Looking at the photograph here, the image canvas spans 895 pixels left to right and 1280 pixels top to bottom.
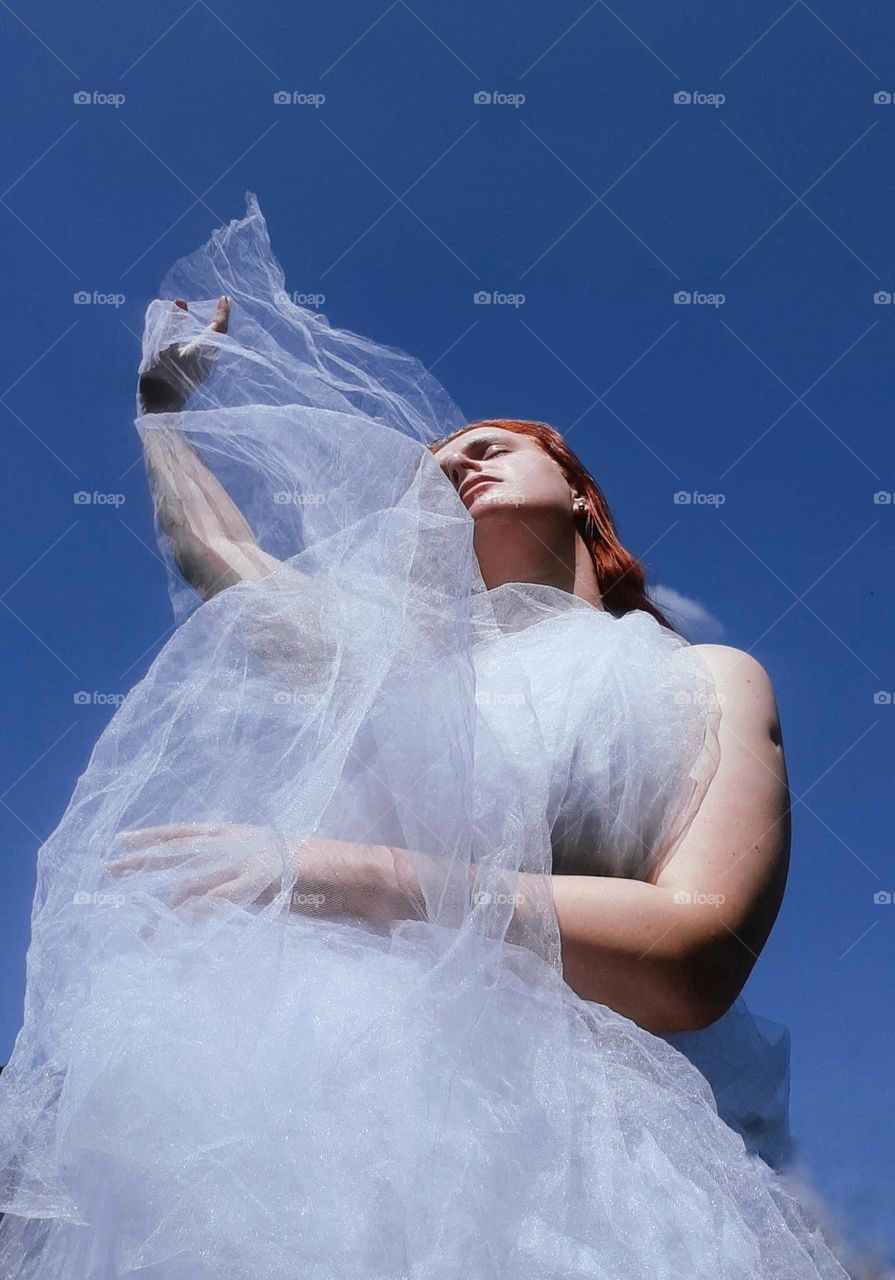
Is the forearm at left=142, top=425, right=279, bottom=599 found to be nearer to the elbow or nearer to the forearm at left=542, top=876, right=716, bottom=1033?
the forearm at left=542, top=876, right=716, bottom=1033

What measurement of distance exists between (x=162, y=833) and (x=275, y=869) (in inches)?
6.4

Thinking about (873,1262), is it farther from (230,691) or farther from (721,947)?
(230,691)

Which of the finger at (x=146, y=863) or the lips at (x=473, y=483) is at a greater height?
the lips at (x=473, y=483)

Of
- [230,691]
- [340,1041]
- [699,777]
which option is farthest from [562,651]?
[340,1041]

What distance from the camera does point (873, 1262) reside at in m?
4.03

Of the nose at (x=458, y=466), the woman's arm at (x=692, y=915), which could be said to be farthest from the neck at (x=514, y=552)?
the woman's arm at (x=692, y=915)

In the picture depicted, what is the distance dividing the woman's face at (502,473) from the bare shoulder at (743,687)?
577 millimetres

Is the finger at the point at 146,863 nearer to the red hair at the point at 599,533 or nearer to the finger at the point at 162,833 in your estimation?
the finger at the point at 162,833

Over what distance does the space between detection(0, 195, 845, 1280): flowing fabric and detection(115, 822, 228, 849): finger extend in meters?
0.03

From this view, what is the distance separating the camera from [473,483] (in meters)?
2.17

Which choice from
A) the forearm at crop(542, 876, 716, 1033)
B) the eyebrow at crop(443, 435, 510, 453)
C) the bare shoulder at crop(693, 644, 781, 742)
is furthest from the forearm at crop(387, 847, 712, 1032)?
the eyebrow at crop(443, 435, 510, 453)

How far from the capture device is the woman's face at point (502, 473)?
6.99 feet

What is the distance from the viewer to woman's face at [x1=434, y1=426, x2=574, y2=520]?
213 centimetres

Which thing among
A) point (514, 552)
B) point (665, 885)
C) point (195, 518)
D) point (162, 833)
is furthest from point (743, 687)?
point (195, 518)
